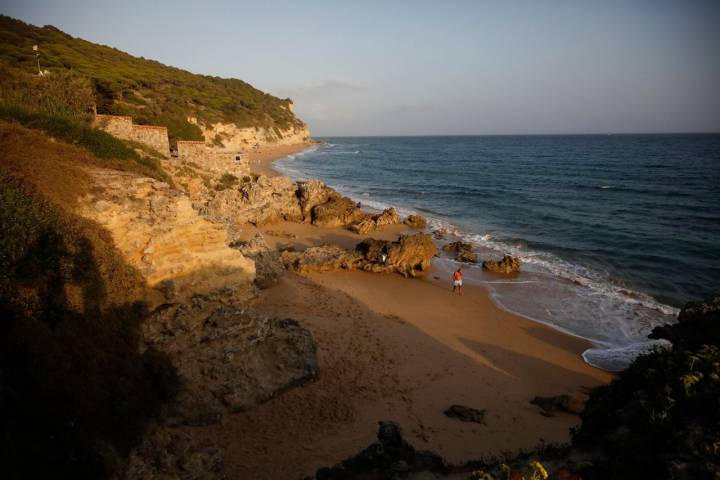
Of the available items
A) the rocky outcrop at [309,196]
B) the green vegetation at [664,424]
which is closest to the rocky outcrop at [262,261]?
the green vegetation at [664,424]

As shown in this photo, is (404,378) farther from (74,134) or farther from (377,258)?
(74,134)

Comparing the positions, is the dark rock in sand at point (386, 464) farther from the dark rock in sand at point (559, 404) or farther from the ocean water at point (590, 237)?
the ocean water at point (590, 237)

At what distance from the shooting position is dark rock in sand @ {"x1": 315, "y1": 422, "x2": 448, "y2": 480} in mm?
5500

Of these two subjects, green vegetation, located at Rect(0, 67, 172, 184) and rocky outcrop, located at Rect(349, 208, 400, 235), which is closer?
green vegetation, located at Rect(0, 67, 172, 184)

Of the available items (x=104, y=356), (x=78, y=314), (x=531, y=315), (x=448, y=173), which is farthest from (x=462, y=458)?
(x=448, y=173)

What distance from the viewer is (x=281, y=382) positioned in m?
9.45

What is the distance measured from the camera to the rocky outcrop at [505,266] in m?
20.3

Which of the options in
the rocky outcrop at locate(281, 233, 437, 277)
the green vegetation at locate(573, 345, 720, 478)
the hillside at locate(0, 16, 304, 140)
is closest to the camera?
the green vegetation at locate(573, 345, 720, 478)

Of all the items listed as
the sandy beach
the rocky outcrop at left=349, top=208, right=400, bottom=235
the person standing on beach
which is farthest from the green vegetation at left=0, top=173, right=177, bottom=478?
the rocky outcrop at left=349, top=208, right=400, bottom=235

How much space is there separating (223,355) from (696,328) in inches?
365

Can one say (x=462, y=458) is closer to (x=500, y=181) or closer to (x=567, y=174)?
(x=500, y=181)

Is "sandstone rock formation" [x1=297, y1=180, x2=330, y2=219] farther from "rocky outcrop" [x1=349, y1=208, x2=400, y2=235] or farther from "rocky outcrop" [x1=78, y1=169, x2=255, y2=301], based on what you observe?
"rocky outcrop" [x1=78, y1=169, x2=255, y2=301]

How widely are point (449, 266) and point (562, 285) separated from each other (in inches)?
225

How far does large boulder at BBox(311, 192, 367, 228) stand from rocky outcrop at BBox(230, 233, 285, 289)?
11332 mm
